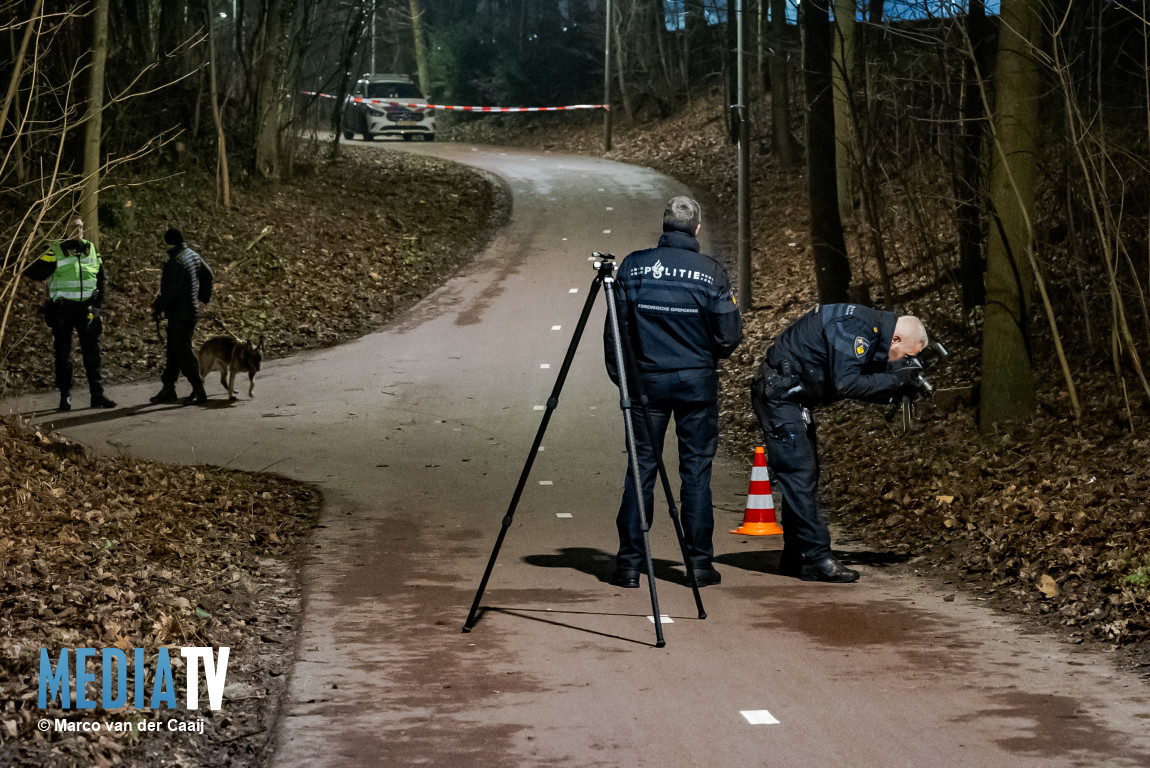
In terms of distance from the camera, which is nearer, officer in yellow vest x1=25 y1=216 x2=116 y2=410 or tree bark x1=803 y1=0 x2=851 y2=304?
officer in yellow vest x1=25 y1=216 x2=116 y2=410

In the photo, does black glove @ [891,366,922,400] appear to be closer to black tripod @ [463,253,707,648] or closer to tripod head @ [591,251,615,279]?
black tripod @ [463,253,707,648]

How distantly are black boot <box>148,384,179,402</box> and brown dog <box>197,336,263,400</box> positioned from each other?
0.42 m

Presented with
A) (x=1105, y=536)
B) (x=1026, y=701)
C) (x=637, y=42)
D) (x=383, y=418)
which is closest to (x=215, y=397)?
(x=383, y=418)

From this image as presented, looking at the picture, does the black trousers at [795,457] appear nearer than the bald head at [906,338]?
No

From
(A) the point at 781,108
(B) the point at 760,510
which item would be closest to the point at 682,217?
(B) the point at 760,510

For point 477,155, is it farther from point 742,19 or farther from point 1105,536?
point 1105,536

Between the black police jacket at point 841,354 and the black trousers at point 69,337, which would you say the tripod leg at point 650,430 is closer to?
the black police jacket at point 841,354

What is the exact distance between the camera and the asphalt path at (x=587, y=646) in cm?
493

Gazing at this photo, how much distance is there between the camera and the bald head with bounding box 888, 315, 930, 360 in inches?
289

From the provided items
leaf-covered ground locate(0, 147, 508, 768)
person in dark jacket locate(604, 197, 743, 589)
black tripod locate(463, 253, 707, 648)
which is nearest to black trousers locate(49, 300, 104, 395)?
leaf-covered ground locate(0, 147, 508, 768)

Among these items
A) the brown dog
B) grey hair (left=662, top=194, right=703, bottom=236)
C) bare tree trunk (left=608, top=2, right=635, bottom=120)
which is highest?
bare tree trunk (left=608, top=2, right=635, bottom=120)

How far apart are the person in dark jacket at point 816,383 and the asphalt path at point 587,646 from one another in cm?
38

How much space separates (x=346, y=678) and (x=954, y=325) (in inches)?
410

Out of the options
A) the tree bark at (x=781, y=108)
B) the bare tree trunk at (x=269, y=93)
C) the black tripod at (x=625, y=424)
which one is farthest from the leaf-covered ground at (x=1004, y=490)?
the bare tree trunk at (x=269, y=93)
